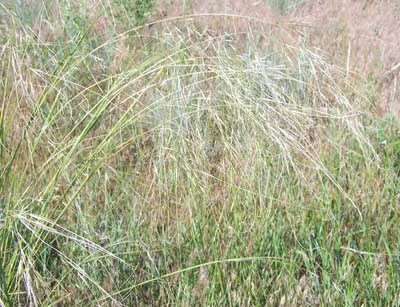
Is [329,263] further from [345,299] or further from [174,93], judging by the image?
[174,93]

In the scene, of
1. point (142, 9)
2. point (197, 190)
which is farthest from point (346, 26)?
point (197, 190)

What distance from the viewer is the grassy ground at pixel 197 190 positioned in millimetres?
1516

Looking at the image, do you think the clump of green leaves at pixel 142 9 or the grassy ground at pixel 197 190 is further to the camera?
the clump of green leaves at pixel 142 9

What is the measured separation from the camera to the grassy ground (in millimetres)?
1516

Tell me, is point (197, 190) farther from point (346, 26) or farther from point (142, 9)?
point (346, 26)

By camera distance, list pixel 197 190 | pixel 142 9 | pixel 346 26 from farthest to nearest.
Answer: pixel 346 26, pixel 142 9, pixel 197 190

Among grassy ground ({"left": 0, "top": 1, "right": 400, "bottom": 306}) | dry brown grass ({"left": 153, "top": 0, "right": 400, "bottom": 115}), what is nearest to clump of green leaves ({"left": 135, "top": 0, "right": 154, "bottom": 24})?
dry brown grass ({"left": 153, "top": 0, "right": 400, "bottom": 115})

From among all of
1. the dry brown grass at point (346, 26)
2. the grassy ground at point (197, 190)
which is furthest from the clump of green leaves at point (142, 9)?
the grassy ground at point (197, 190)

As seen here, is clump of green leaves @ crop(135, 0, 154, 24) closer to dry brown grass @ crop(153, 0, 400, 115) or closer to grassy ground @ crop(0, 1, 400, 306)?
dry brown grass @ crop(153, 0, 400, 115)

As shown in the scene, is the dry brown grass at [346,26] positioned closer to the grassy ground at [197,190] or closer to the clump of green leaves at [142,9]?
the clump of green leaves at [142,9]

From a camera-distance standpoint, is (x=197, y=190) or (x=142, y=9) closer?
(x=197, y=190)

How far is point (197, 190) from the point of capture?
5.35ft

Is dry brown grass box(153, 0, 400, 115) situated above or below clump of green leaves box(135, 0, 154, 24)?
below

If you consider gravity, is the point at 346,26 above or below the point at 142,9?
below
